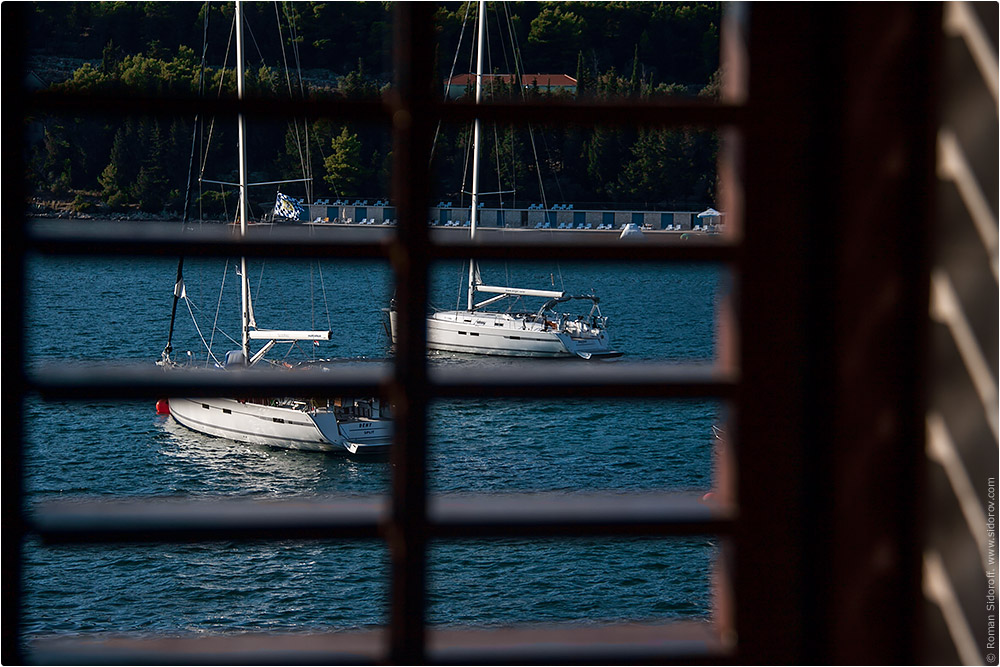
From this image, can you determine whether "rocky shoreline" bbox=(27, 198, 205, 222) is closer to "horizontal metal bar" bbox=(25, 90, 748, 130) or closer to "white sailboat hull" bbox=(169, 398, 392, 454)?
"white sailboat hull" bbox=(169, 398, 392, 454)

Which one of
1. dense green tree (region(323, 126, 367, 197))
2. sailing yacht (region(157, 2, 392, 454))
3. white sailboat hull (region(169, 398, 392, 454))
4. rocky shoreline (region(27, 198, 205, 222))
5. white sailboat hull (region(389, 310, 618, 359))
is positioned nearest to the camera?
sailing yacht (region(157, 2, 392, 454))

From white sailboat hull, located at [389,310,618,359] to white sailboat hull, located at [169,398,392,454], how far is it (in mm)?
3830

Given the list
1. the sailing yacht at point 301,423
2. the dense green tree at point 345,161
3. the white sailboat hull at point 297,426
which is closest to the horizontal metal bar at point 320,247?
the sailing yacht at point 301,423

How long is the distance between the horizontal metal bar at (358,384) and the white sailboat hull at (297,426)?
42.7 feet

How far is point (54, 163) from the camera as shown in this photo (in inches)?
857

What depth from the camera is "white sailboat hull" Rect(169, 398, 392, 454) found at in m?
13.9

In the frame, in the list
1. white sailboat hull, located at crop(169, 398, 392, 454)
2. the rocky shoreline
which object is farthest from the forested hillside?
white sailboat hull, located at crop(169, 398, 392, 454)

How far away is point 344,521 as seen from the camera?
59cm

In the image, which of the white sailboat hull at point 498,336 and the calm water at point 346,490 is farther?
the white sailboat hull at point 498,336

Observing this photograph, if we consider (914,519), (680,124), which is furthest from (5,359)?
(914,519)

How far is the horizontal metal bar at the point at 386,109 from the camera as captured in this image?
1.87 feet

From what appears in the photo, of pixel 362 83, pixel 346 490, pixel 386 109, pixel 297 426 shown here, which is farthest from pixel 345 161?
pixel 386 109

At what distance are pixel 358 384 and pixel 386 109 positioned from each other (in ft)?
0.50

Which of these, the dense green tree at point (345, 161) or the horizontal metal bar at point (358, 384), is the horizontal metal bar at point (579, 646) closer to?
the horizontal metal bar at point (358, 384)
